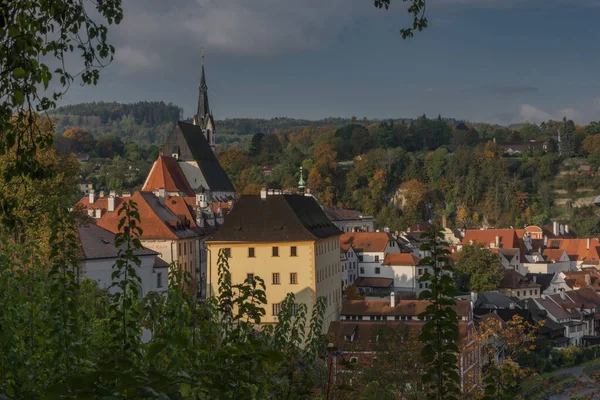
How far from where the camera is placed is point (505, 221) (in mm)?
112562

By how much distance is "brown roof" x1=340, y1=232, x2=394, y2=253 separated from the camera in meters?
71.0

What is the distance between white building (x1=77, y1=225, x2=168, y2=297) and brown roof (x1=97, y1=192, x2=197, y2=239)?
10.3 m

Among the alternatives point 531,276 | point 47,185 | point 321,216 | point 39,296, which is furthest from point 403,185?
point 39,296

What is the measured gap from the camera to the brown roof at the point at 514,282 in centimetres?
7044

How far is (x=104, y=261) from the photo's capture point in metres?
33.1

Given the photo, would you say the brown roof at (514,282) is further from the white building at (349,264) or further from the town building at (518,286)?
the white building at (349,264)

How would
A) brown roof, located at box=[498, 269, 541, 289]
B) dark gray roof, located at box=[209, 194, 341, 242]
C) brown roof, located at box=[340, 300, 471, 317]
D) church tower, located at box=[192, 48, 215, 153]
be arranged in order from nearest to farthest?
dark gray roof, located at box=[209, 194, 341, 242]
brown roof, located at box=[340, 300, 471, 317]
brown roof, located at box=[498, 269, 541, 289]
church tower, located at box=[192, 48, 215, 153]

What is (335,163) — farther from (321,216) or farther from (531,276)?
(321,216)

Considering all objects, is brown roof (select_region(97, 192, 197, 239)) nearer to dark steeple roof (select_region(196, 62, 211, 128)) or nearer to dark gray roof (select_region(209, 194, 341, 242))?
dark gray roof (select_region(209, 194, 341, 242))

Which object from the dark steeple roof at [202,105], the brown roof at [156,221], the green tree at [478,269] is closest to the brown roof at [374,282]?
the green tree at [478,269]

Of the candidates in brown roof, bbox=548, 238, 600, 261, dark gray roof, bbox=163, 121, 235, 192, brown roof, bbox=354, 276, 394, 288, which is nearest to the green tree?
brown roof, bbox=354, 276, 394, 288

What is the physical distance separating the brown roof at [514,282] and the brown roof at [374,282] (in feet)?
31.1

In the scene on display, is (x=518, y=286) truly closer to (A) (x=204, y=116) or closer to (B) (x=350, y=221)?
(B) (x=350, y=221)

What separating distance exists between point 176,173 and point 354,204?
4212cm
